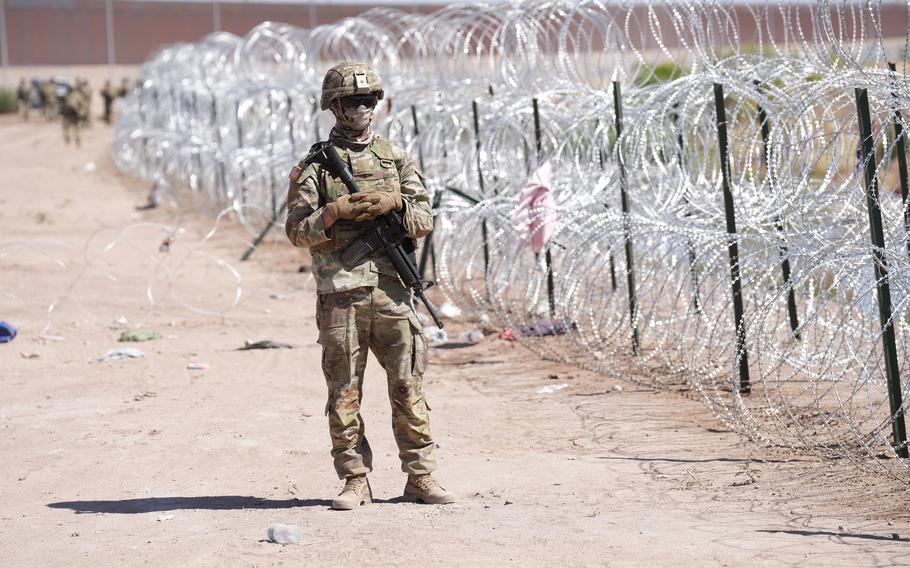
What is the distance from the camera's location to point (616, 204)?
8992 millimetres

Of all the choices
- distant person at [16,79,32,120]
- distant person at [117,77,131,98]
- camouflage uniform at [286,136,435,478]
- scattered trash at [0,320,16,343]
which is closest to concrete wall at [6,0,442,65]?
distant person at [16,79,32,120]

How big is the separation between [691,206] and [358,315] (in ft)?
10.4

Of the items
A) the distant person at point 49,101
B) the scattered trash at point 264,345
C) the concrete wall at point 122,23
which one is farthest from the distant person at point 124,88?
the scattered trash at point 264,345

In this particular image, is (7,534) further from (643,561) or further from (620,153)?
(620,153)

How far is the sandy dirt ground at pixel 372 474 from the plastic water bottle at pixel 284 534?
61mm

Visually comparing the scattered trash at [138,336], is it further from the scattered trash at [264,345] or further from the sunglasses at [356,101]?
the sunglasses at [356,101]

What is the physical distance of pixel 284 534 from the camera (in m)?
4.86

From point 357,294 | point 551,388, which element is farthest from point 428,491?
point 551,388

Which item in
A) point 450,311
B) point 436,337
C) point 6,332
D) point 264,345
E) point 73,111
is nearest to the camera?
point 264,345

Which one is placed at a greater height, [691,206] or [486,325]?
[691,206]

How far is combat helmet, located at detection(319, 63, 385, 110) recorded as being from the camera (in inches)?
204

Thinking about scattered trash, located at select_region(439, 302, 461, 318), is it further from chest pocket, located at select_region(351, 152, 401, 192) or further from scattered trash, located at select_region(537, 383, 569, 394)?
chest pocket, located at select_region(351, 152, 401, 192)

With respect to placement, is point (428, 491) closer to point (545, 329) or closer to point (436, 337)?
point (545, 329)

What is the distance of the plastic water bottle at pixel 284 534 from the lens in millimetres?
4848
